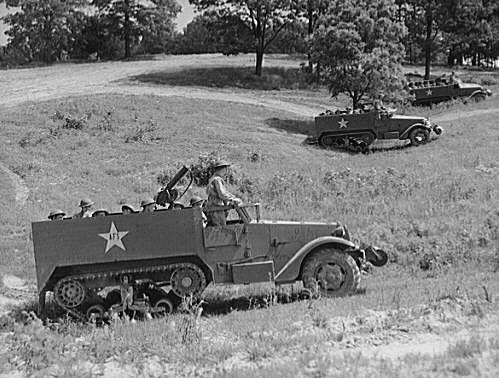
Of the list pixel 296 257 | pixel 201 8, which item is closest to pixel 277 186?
pixel 296 257

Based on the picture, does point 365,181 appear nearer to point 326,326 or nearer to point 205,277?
point 205,277

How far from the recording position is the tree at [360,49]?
31.5 meters

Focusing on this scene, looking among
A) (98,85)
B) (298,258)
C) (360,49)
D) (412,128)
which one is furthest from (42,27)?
(298,258)

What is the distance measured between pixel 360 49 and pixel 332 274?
866 inches

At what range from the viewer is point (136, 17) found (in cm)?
5259

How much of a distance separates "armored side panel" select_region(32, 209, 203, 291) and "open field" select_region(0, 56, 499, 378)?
105 centimetres

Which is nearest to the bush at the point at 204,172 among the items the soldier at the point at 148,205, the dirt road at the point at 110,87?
the soldier at the point at 148,205

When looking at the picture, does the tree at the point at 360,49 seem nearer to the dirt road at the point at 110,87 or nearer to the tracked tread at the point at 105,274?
the dirt road at the point at 110,87

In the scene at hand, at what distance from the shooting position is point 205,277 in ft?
37.1

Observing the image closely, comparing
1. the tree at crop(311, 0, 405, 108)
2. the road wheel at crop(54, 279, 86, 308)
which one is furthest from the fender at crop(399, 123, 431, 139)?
the road wheel at crop(54, 279, 86, 308)

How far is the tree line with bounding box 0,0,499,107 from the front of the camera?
105 feet

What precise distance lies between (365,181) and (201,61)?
109ft

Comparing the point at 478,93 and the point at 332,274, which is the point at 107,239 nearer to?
the point at 332,274

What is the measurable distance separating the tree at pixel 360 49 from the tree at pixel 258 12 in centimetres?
904
